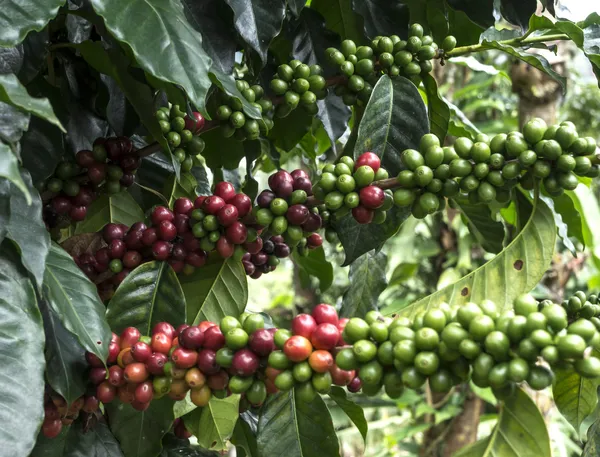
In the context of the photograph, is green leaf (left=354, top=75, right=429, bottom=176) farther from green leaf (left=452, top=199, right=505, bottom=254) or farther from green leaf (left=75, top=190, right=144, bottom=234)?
green leaf (left=75, top=190, right=144, bottom=234)

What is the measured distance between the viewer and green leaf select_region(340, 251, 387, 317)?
3.21 feet

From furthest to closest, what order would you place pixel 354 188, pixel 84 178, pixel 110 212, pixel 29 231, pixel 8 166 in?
1. pixel 110 212
2. pixel 84 178
3. pixel 354 188
4. pixel 29 231
5. pixel 8 166

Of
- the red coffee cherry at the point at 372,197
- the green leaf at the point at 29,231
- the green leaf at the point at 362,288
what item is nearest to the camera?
the green leaf at the point at 29,231

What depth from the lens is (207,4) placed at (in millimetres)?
766

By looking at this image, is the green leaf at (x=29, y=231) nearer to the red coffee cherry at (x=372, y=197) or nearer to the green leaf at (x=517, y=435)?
the red coffee cherry at (x=372, y=197)

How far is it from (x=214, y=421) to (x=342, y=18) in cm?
57

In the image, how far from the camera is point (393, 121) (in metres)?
0.80

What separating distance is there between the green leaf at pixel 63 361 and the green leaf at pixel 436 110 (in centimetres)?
52

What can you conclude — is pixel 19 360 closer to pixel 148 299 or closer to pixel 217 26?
pixel 148 299

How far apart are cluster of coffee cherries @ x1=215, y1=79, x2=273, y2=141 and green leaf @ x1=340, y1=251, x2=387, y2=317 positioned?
0.96ft

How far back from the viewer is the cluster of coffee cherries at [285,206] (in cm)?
70

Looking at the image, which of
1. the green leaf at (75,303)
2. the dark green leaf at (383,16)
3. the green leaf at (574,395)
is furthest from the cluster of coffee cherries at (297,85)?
the green leaf at (574,395)

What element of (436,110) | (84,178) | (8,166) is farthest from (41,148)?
(436,110)

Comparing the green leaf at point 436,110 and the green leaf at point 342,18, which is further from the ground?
the green leaf at point 342,18
